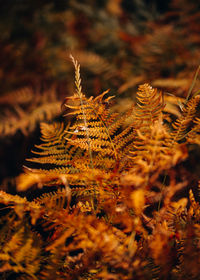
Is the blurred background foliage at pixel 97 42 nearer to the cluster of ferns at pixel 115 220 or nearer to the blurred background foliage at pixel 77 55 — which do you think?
the blurred background foliage at pixel 77 55

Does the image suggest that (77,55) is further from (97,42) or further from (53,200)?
(53,200)

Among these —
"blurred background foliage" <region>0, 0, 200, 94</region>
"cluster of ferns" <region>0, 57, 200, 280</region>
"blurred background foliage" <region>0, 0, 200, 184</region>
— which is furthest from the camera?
"blurred background foliage" <region>0, 0, 200, 94</region>

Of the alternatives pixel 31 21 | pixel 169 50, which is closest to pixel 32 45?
pixel 31 21

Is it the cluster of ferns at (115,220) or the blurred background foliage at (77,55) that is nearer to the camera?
the cluster of ferns at (115,220)

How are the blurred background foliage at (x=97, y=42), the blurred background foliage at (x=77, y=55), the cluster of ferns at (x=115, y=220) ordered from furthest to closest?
the blurred background foliage at (x=97, y=42) < the blurred background foliage at (x=77, y=55) < the cluster of ferns at (x=115, y=220)

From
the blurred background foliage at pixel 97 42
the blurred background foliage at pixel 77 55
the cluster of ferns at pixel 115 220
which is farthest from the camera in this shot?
the blurred background foliage at pixel 97 42

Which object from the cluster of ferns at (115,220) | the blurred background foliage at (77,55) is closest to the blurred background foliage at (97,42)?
the blurred background foliage at (77,55)

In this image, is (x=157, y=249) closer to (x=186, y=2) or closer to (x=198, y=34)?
(x=198, y=34)

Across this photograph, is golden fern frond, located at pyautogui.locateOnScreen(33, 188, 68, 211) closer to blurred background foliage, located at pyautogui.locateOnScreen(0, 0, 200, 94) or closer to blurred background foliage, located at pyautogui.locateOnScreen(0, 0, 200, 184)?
blurred background foliage, located at pyautogui.locateOnScreen(0, 0, 200, 184)

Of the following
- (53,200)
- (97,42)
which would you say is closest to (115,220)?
(53,200)

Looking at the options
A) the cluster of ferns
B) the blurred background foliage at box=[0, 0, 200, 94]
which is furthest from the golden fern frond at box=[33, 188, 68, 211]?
the blurred background foliage at box=[0, 0, 200, 94]

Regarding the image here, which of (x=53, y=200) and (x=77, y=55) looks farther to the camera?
(x=77, y=55)
